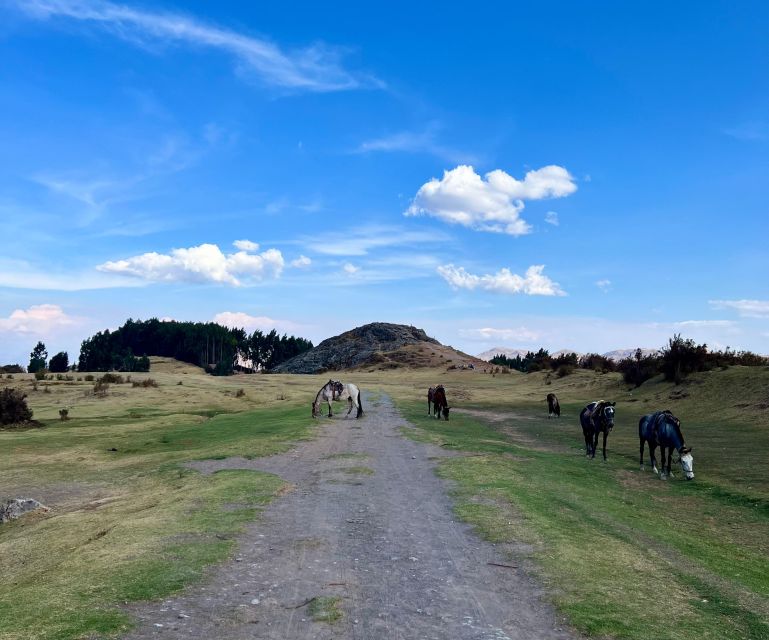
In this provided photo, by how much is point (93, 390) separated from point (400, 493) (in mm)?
45099

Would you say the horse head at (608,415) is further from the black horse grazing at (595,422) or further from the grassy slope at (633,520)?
the grassy slope at (633,520)

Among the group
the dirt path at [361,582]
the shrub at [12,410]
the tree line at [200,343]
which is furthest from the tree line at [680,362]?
the tree line at [200,343]

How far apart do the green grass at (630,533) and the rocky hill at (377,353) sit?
355 feet

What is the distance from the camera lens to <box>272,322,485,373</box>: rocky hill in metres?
140

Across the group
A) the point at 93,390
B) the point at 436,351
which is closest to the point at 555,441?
the point at 93,390

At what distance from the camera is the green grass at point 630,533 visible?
805 centimetres

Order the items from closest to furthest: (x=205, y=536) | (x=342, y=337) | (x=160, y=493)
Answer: (x=205, y=536) → (x=160, y=493) → (x=342, y=337)

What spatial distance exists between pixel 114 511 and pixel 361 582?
339 inches

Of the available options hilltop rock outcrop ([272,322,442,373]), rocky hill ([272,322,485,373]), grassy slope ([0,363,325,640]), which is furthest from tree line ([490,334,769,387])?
hilltop rock outcrop ([272,322,442,373])

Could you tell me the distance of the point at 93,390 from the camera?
52.1 meters

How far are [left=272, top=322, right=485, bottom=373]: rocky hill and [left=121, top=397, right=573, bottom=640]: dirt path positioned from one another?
381 feet

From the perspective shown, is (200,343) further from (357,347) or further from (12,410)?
(12,410)

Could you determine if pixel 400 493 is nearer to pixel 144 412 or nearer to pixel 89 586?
pixel 89 586

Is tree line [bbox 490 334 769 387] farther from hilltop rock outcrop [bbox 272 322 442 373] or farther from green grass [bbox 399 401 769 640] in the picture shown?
hilltop rock outcrop [bbox 272 322 442 373]
